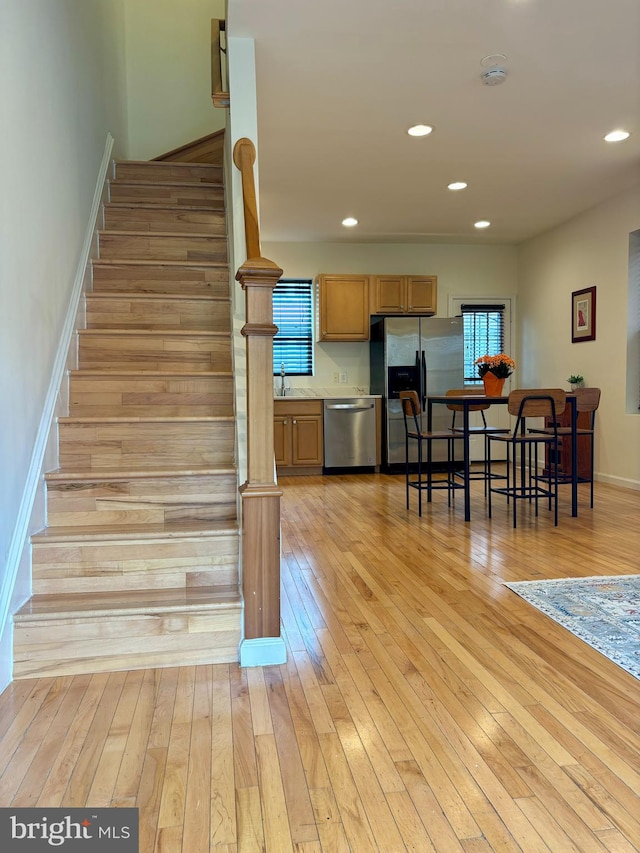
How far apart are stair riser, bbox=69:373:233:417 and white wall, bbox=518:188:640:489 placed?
13.5 ft

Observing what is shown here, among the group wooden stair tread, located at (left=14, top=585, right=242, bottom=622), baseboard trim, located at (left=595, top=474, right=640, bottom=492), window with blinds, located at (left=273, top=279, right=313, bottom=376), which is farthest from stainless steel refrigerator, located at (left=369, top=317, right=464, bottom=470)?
wooden stair tread, located at (left=14, top=585, right=242, bottom=622)

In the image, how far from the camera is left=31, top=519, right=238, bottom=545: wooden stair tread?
7.00 ft

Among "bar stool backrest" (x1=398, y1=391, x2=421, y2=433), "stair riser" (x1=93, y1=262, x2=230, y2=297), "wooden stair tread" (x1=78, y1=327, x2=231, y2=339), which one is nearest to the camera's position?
"wooden stair tread" (x1=78, y1=327, x2=231, y2=339)

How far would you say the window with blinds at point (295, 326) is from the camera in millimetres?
6930

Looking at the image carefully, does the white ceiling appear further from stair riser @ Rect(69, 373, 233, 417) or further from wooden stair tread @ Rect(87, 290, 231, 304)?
stair riser @ Rect(69, 373, 233, 417)

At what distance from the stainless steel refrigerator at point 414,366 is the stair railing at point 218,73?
347cm

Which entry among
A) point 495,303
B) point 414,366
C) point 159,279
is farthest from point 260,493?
point 495,303

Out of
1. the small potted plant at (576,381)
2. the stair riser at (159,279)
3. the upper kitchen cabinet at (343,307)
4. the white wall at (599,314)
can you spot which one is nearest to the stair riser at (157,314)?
the stair riser at (159,279)

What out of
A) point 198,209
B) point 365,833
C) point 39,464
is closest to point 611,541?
point 365,833

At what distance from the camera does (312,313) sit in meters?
6.95

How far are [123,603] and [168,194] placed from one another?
3183 millimetres

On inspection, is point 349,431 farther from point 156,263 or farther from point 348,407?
point 156,263

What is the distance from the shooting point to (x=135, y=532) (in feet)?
7.26

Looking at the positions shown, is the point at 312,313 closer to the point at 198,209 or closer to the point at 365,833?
the point at 198,209
